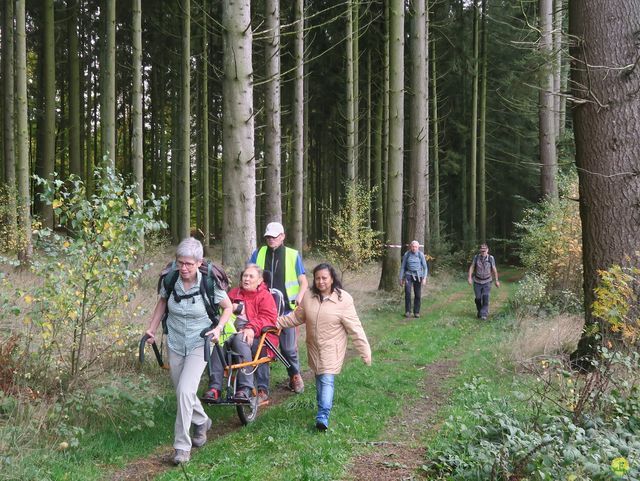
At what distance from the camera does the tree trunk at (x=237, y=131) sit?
7.72 m

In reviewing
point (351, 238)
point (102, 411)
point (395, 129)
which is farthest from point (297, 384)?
point (395, 129)

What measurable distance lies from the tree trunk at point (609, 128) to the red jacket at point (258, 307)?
3.76 metres

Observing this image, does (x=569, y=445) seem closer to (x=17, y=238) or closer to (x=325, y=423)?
(x=325, y=423)

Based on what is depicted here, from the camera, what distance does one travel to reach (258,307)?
6.39 metres

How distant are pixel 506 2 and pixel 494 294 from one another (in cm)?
1827

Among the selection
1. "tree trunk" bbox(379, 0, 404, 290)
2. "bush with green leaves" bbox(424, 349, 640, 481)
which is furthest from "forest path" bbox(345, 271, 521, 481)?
"tree trunk" bbox(379, 0, 404, 290)

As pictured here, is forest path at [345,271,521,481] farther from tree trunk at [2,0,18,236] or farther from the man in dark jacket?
tree trunk at [2,0,18,236]

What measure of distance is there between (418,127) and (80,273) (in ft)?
50.6

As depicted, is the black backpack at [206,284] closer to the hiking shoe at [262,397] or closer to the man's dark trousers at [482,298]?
the hiking shoe at [262,397]

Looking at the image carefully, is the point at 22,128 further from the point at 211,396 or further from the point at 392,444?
the point at 392,444

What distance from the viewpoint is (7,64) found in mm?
17375

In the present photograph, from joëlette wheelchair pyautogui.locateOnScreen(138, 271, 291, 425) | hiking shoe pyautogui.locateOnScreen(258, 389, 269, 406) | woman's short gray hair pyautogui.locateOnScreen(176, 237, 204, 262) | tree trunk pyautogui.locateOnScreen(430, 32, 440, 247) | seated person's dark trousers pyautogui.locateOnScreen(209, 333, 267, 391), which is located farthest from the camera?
tree trunk pyautogui.locateOnScreen(430, 32, 440, 247)

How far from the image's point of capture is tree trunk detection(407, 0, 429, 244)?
Answer: 60.3 ft

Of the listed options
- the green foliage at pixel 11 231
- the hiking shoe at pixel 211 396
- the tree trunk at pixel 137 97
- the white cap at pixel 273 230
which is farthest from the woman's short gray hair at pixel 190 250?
the tree trunk at pixel 137 97
